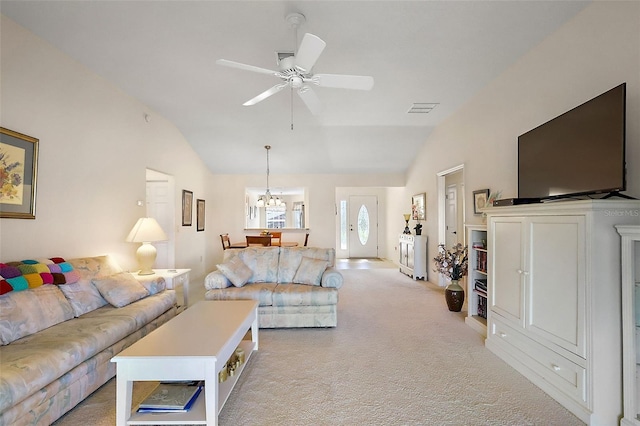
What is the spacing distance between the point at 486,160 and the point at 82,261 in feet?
15.2

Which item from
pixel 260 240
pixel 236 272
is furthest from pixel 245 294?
pixel 260 240

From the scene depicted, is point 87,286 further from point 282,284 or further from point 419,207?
point 419,207

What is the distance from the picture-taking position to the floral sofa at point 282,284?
332 cm

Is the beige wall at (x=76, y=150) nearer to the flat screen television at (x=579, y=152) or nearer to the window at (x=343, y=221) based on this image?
the flat screen television at (x=579, y=152)

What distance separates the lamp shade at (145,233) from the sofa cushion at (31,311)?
1.20 meters

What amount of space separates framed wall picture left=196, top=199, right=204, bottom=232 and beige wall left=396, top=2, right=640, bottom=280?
4.89 meters

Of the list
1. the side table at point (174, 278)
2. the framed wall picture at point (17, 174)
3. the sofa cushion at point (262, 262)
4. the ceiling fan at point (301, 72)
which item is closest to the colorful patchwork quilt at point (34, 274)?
the framed wall picture at point (17, 174)

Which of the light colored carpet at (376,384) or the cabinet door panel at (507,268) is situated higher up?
the cabinet door panel at (507,268)

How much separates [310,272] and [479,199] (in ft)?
7.86

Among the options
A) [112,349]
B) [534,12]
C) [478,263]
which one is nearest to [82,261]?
[112,349]

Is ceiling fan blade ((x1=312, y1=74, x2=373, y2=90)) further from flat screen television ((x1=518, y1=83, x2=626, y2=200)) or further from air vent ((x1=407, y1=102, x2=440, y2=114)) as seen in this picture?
air vent ((x1=407, y1=102, x2=440, y2=114))

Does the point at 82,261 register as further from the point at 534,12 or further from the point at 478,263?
the point at 534,12

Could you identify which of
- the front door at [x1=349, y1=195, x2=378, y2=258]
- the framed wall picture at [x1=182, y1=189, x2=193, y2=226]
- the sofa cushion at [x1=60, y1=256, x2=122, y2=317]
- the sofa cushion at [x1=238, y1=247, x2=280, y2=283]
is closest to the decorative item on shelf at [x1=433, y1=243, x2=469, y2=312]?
the sofa cushion at [x1=238, y1=247, x2=280, y2=283]

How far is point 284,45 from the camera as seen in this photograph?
275 centimetres
